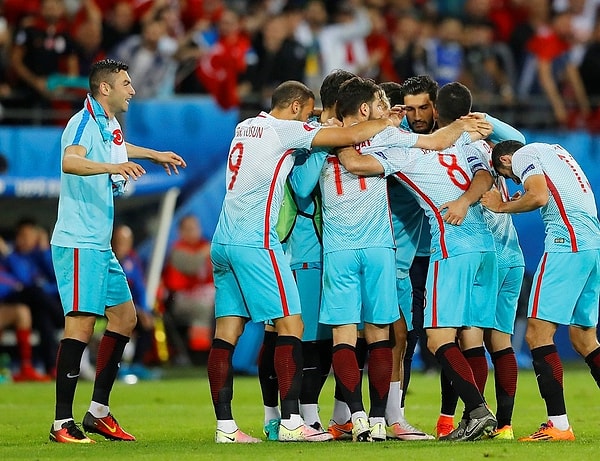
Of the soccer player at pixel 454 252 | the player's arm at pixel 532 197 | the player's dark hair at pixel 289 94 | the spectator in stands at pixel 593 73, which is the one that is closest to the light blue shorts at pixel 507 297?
the soccer player at pixel 454 252

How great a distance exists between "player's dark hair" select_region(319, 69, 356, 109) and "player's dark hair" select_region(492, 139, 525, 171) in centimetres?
117

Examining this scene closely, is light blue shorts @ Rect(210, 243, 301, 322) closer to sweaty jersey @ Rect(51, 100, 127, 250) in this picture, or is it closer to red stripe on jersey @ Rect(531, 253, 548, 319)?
sweaty jersey @ Rect(51, 100, 127, 250)

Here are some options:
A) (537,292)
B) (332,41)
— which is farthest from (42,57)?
(537,292)

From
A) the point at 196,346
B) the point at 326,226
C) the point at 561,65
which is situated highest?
the point at 561,65

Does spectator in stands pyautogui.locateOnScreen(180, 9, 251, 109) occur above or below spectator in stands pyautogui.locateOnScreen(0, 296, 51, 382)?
above

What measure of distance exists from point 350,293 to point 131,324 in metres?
1.75

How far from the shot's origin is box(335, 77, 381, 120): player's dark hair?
8805mm

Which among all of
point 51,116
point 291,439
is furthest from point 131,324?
point 51,116

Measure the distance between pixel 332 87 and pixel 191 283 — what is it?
8298 millimetres

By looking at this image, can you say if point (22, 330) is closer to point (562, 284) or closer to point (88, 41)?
point (88, 41)

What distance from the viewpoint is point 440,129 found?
8.84 meters

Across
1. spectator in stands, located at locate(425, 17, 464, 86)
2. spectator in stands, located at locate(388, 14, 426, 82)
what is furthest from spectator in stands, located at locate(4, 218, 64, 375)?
spectator in stands, located at locate(425, 17, 464, 86)

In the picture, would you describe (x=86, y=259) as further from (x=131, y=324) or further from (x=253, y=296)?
(x=253, y=296)

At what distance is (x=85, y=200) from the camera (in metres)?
8.93
